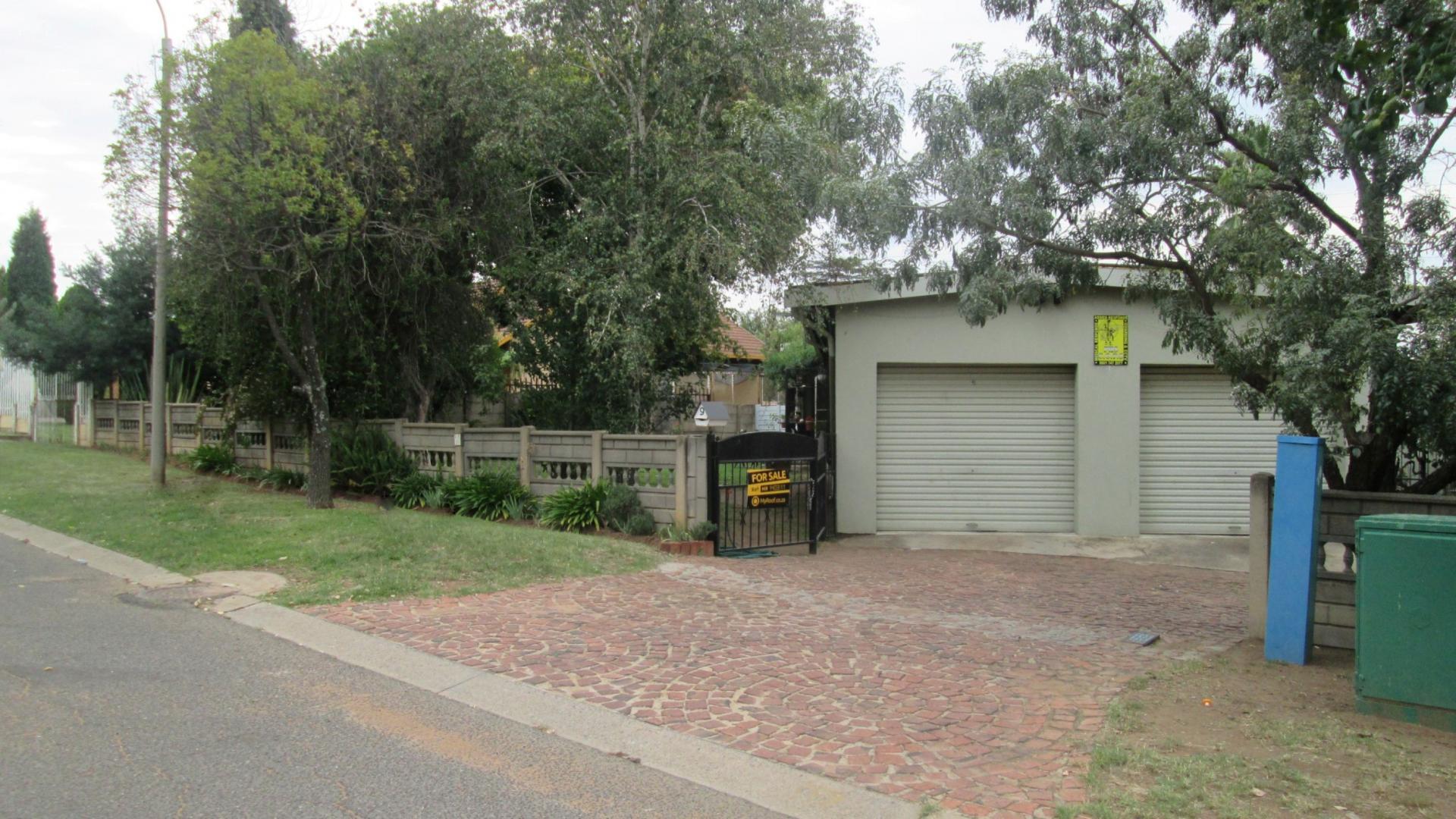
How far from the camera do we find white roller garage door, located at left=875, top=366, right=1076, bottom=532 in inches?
579

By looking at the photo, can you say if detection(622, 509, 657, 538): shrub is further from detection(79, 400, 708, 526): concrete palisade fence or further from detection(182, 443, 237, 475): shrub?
detection(182, 443, 237, 475): shrub

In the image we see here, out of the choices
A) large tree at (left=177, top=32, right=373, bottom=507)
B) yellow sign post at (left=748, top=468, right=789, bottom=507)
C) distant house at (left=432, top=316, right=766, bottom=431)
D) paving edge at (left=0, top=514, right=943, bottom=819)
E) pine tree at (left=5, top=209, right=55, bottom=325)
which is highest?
pine tree at (left=5, top=209, right=55, bottom=325)

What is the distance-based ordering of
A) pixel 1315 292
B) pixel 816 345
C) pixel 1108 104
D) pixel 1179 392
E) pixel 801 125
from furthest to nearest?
1. pixel 816 345
2. pixel 1179 392
3. pixel 801 125
4. pixel 1108 104
5. pixel 1315 292

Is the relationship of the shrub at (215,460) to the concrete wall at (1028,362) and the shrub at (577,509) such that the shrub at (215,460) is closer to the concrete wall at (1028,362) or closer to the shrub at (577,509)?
the shrub at (577,509)

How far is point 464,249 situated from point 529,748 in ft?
39.2

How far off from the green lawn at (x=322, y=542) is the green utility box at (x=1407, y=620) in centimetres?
664

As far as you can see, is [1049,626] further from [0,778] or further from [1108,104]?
[0,778]

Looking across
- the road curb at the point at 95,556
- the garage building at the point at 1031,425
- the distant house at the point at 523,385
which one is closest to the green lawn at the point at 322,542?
the road curb at the point at 95,556

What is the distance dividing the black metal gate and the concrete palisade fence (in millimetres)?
242

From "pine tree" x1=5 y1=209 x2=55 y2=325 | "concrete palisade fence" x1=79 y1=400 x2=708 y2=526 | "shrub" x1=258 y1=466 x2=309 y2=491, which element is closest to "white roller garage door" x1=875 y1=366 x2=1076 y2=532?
"concrete palisade fence" x1=79 y1=400 x2=708 y2=526

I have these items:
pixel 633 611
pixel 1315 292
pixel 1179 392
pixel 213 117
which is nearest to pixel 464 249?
pixel 213 117

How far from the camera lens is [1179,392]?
576 inches

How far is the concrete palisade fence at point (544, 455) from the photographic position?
12.2 m

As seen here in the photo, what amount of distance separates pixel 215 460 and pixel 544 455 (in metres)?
9.05
